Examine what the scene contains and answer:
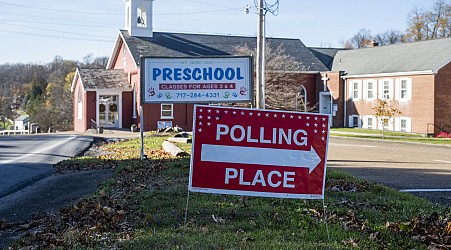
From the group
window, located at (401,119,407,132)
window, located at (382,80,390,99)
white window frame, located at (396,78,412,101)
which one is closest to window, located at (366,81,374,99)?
window, located at (382,80,390,99)

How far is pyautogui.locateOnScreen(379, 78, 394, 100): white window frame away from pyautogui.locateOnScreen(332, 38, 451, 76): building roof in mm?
611

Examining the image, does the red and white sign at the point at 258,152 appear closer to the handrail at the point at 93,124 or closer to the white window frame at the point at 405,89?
the white window frame at the point at 405,89

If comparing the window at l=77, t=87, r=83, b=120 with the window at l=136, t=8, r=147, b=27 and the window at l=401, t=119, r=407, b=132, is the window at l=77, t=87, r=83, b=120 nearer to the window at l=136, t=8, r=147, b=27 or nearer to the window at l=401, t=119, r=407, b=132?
the window at l=136, t=8, r=147, b=27

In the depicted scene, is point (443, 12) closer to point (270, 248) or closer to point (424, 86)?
point (424, 86)

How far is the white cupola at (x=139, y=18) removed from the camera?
45.7 m

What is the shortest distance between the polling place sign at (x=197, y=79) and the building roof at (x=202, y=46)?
26.4 m

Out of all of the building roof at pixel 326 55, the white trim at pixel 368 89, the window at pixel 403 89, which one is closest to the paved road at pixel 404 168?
the window at pixel 403 89

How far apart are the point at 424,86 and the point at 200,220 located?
3183cm

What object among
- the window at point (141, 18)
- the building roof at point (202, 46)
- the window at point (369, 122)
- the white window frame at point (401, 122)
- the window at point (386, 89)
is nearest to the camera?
the white window frame at point (401, 122)

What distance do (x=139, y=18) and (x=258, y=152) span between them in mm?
40856

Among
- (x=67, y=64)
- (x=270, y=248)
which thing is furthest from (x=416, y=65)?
(x=67, y=64)

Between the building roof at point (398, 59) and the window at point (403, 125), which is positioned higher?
the building roof at point (398, 59)

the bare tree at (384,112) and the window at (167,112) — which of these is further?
the window at (167,112)

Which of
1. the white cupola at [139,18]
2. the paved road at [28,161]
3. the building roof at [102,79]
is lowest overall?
the paved road at [28,161]
